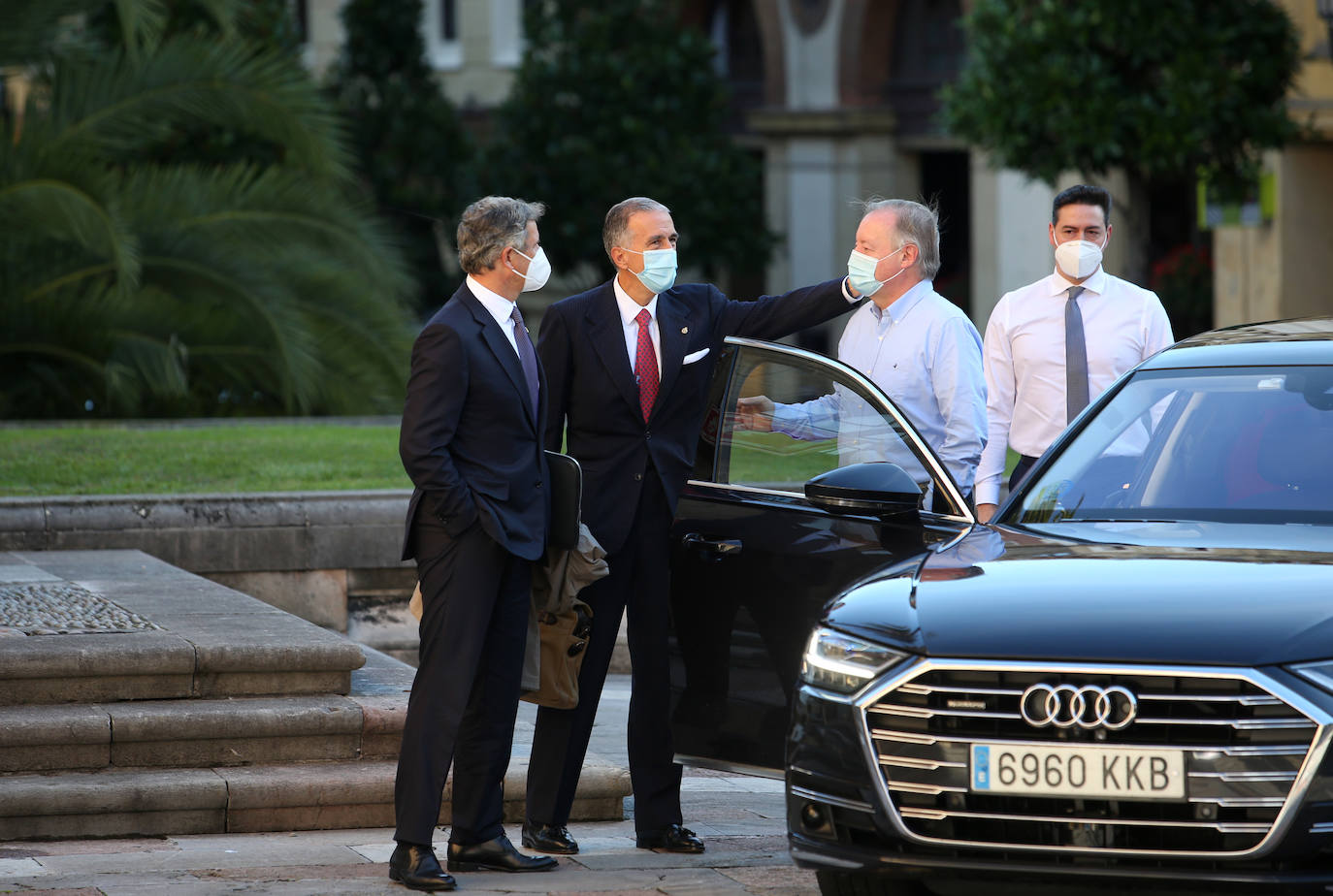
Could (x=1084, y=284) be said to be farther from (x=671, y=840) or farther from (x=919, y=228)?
(x=671, y=840)

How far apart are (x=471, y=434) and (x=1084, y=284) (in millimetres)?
2533

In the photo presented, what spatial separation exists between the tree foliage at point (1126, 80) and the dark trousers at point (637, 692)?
42.2 ft

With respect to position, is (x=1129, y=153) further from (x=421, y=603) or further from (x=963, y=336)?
(x=421, y=603)

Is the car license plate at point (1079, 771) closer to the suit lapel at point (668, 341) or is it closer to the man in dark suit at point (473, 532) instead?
the man in dark suit at point (473, 532)

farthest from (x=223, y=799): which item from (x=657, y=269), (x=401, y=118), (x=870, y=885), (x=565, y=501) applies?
(x=401, y=118)

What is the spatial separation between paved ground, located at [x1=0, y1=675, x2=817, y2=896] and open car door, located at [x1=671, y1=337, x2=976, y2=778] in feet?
1.10

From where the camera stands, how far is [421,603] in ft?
19.7

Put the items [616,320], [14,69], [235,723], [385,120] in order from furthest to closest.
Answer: [385,120], [14,69], [235,723], [616,320]

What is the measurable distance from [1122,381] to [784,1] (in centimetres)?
2408

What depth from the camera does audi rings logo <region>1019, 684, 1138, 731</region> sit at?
14.3ft

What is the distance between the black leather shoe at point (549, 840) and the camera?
20.5 ft

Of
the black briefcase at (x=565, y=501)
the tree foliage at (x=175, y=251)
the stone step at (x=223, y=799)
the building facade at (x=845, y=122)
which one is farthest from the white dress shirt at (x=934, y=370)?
the building facade at (x=845, y=122)

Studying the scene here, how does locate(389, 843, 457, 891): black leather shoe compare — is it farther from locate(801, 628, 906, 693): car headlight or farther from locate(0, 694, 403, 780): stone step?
locate(801, 628, 906, 693): car headlight

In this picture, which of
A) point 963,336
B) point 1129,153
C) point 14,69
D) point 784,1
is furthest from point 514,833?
point 784,1
